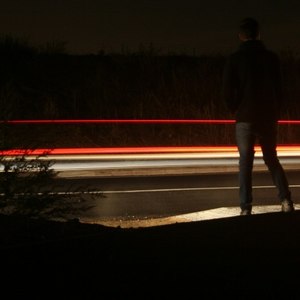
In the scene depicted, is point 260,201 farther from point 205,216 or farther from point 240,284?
point 240,284

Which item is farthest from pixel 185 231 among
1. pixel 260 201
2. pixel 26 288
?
pixel 260 201

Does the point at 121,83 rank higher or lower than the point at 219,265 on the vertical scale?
higher

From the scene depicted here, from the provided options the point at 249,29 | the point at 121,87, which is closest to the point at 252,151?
the point at 249,29

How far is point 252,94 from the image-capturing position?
8.16 m

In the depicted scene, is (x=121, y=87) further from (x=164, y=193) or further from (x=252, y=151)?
(x=252, y=151)

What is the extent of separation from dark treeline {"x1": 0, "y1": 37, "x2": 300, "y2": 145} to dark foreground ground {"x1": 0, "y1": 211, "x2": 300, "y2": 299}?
53.3ft

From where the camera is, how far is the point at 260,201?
42.3 ft

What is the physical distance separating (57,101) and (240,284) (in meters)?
26.6

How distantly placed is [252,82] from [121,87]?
2383cm

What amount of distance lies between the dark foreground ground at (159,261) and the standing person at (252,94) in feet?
3.03

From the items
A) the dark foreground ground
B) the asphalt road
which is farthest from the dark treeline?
the dark foreground ground

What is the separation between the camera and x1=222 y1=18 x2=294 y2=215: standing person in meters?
8.15

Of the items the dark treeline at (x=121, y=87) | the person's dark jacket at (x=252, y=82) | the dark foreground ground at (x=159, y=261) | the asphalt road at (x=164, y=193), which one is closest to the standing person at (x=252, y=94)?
the person's dark jacket at (x=252, y=82)

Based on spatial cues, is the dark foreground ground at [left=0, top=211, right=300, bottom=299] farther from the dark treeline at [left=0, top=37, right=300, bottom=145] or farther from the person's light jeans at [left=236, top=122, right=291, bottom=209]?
the dark treeline at [left=0, top=37, right=300, bottom=145]
